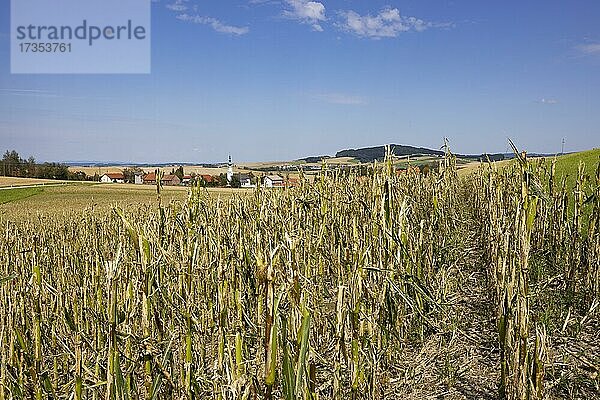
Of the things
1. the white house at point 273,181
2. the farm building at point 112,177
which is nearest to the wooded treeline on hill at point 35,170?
the farm building at point 112,177

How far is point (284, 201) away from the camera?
6492 millimetres

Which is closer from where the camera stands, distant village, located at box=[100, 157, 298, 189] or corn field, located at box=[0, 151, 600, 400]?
corn field, located at box=[0, 151, 600, 400]

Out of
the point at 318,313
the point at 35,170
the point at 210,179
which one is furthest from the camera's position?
the point at 35,170

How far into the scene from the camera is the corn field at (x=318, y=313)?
1.64 meters

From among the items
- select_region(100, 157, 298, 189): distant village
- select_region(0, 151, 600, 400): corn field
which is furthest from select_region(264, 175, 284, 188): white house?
select_region(0, 151, 600, 400): corn field

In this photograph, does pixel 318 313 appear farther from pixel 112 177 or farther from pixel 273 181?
pixel 112 177

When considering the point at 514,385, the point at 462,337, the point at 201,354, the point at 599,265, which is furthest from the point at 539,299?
the point at 201,354

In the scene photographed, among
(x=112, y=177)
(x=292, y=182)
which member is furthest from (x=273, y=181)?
(x=112, y=177)

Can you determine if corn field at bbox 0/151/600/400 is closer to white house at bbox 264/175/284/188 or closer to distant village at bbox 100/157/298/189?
distant village at bbox 100/157/298/189

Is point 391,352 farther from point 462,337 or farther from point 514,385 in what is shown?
point 514,385

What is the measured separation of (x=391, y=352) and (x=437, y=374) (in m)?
0.33

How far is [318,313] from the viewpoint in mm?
3156

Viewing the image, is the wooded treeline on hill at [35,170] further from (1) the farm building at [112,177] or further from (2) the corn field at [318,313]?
(2) the corn field at [318,313]

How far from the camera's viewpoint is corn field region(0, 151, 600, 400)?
5.39 feet
